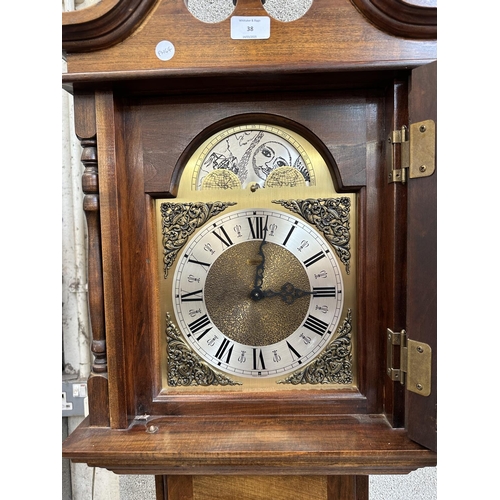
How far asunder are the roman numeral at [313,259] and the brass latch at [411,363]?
20 cm

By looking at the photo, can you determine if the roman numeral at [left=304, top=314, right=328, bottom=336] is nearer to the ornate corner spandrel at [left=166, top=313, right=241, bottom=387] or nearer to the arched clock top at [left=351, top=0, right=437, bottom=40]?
the ornate corner spandrel at [left=166, top=313, right=241, bottom=387]

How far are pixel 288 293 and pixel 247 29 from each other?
1.69ft

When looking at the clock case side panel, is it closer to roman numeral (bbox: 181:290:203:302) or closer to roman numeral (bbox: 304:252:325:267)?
roman numeral (bbox: 304:252:325:267)

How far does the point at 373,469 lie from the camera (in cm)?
76

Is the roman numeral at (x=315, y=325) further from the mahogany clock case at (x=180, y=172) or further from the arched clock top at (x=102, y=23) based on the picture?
the arched clock top at (x=102, y=23)

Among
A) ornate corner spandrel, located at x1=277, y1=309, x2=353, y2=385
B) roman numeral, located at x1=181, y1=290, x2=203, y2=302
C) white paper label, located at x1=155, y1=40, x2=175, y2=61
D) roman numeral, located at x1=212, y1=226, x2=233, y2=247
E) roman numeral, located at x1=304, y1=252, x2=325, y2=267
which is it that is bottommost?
ornate corner spandrel, located at x1=277, y1=309, x2=353, y2=385

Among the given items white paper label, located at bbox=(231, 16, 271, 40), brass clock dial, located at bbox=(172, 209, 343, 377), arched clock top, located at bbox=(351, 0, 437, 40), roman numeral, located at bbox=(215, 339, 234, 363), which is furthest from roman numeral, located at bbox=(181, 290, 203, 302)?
arched clock top, located at bbox=(351, 0, 437, 40)

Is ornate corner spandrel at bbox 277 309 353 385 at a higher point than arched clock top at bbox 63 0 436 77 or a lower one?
lower

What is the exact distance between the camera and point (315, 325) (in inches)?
32.9

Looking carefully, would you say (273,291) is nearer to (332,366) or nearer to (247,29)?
(332,366)

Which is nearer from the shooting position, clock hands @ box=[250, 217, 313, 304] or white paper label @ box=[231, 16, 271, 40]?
white paper label @ box=[231, 16, 271, 40]

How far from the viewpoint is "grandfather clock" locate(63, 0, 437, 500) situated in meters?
0.72

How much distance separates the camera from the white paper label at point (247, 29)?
72cm

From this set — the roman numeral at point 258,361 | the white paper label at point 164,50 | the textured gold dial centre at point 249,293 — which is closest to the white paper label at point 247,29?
the white paper label at point 164,50
